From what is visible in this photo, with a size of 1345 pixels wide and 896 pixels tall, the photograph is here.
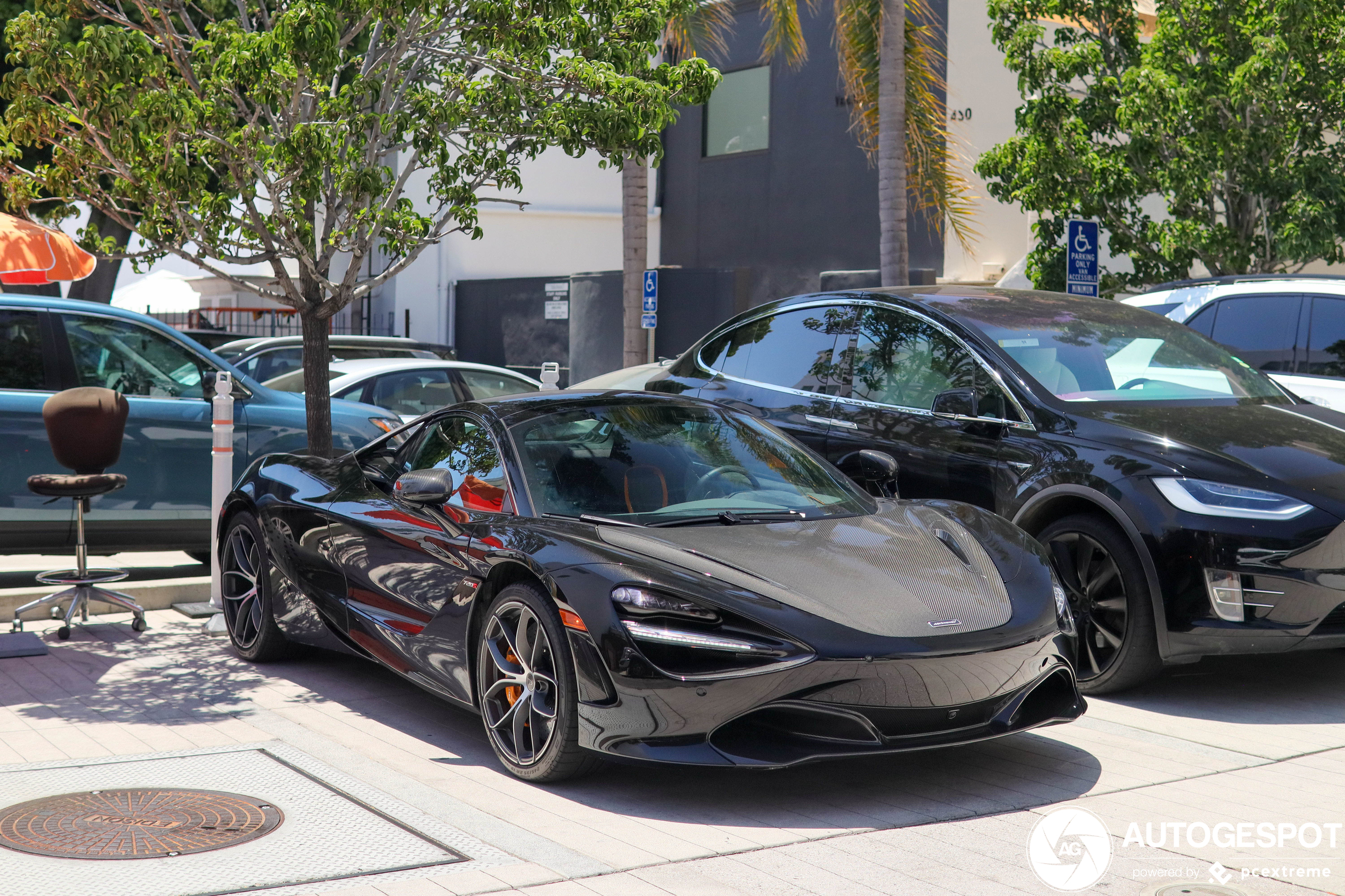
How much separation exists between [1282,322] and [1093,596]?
378cm

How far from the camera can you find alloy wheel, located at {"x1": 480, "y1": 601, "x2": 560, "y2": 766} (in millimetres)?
4852

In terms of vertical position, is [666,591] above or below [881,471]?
below

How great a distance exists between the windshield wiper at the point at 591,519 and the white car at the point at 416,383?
224 inches

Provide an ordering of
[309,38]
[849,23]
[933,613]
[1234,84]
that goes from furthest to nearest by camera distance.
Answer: [849,23]
[1234,84]
[309,38]
[933,613]

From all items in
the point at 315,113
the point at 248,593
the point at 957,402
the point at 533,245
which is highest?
the point at 533,245

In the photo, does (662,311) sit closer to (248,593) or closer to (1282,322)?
(1282,322)

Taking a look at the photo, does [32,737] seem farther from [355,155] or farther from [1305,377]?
[1305,377]

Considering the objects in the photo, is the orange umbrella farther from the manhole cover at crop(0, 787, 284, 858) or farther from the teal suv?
the manhole cover at crop(0, 787, 284, 858)

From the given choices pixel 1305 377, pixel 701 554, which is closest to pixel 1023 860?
pixel 701 554

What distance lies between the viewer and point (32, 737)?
5637 millimetres

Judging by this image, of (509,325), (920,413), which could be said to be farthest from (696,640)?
(509,325)

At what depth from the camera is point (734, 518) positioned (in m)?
5.26

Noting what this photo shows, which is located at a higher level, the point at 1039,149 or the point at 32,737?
the point at 1039,149

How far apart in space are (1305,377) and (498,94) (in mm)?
5288
